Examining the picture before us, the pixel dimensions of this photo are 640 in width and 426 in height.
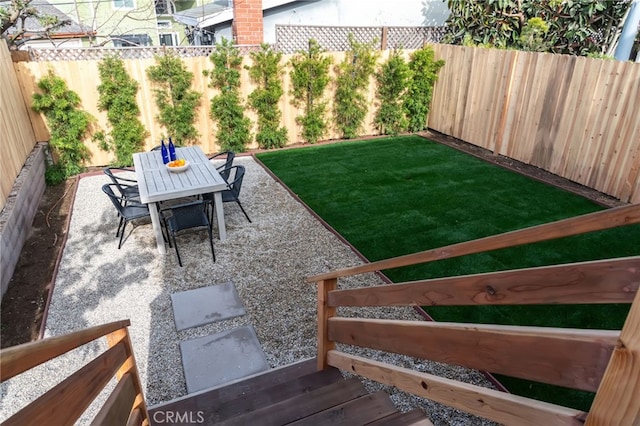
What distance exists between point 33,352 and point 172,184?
3.84 m

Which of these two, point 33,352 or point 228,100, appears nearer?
point 33,352

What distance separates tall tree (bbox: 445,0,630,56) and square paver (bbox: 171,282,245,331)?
741 cm

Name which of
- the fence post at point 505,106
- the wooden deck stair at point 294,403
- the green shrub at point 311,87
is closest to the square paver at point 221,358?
the wooden deck stair at point 294,403

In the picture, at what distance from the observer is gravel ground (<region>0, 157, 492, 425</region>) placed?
117 inches

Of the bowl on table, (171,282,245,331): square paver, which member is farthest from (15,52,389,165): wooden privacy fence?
(171,282,245,331): square paver

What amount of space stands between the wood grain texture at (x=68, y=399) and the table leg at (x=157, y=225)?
3.18 meters

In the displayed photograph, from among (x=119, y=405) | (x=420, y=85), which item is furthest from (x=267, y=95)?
(x=119, y=405)

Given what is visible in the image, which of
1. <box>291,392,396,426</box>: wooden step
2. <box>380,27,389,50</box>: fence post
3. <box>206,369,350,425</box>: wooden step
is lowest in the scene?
<box>206,369,350,425</box>: wooden step

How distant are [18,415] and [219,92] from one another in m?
7.42

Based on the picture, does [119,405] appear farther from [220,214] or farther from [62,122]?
[62,122]

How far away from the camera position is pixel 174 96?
7.29 metres

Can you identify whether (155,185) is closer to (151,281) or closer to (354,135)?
(151,281)

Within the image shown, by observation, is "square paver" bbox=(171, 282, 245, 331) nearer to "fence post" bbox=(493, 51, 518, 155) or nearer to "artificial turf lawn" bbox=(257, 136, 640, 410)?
"artificial turf lawn" bbox=(257, 136, 640, 410)

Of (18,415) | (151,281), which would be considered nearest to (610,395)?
(18,415)
